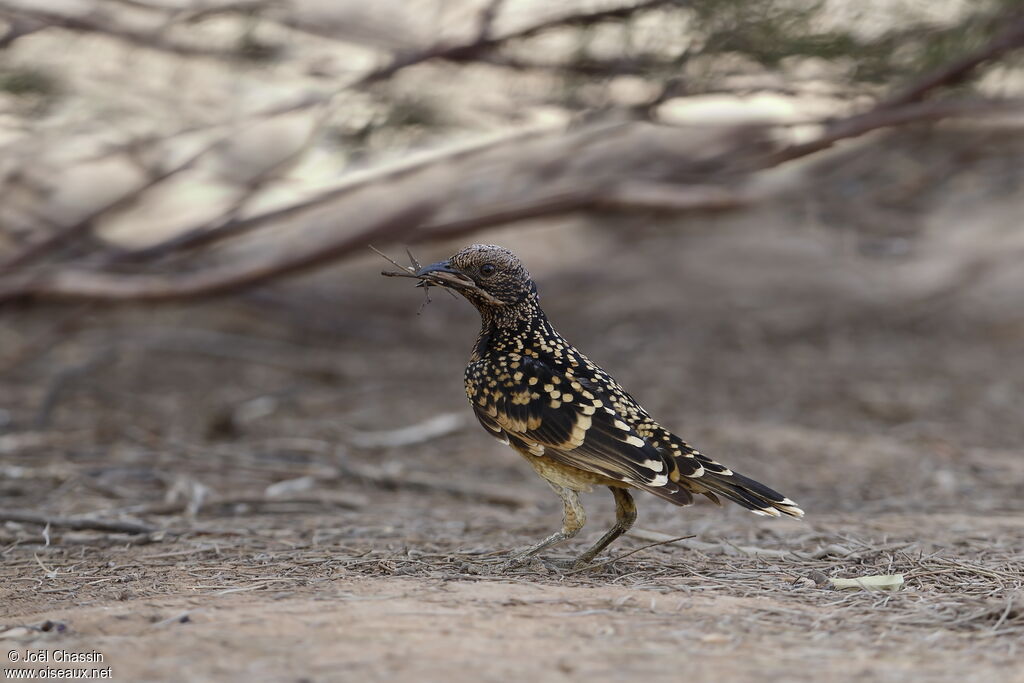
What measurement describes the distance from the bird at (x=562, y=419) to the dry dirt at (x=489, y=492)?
0.30 metres

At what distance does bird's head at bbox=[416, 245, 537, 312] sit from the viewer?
3.97m

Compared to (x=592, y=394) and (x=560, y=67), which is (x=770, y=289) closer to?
(x=560, y=67)

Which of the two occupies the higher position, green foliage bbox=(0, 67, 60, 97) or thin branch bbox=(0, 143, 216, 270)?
green foliage bbox=(0, 67, 60, 97)

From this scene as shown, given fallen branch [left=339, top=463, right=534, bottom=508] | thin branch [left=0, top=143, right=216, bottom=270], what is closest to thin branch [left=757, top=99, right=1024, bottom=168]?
fallen branch [left=339, top=463, right=534, bottom=508]

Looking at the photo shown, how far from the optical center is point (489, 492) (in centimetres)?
589

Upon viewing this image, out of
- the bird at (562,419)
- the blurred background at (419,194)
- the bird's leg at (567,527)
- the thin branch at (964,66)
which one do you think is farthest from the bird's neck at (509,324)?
the thin branch at (964,66)

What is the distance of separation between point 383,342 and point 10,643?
27.7ft

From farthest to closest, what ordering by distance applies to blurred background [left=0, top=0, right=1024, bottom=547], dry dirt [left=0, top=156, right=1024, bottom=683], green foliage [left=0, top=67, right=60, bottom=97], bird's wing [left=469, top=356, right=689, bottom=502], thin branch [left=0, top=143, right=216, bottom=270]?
thin branch [left=0, top=143, right=216, bottom=270]
green foliage [left=0, top=67, right=60, bottom=97]
blurred background [left=0, top=0, right=1024, bottom=547]
bird's wing [left=469, top=356, right=689, bottom=502]
dry dirt [left=0, top=156, right=1024, bottom=683]

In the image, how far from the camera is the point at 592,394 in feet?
12.7

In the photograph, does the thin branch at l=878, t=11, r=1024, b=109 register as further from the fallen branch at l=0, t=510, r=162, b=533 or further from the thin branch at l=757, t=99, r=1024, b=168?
the fallen branch at l=0, t=510, r=162, b=533

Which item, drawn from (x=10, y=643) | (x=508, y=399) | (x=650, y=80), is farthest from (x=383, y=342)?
(x=10, y=643)

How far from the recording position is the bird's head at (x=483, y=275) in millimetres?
3969

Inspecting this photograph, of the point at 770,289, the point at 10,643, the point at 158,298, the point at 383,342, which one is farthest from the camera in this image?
the point at 770,289

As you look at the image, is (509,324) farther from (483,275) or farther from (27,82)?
(27,82)
